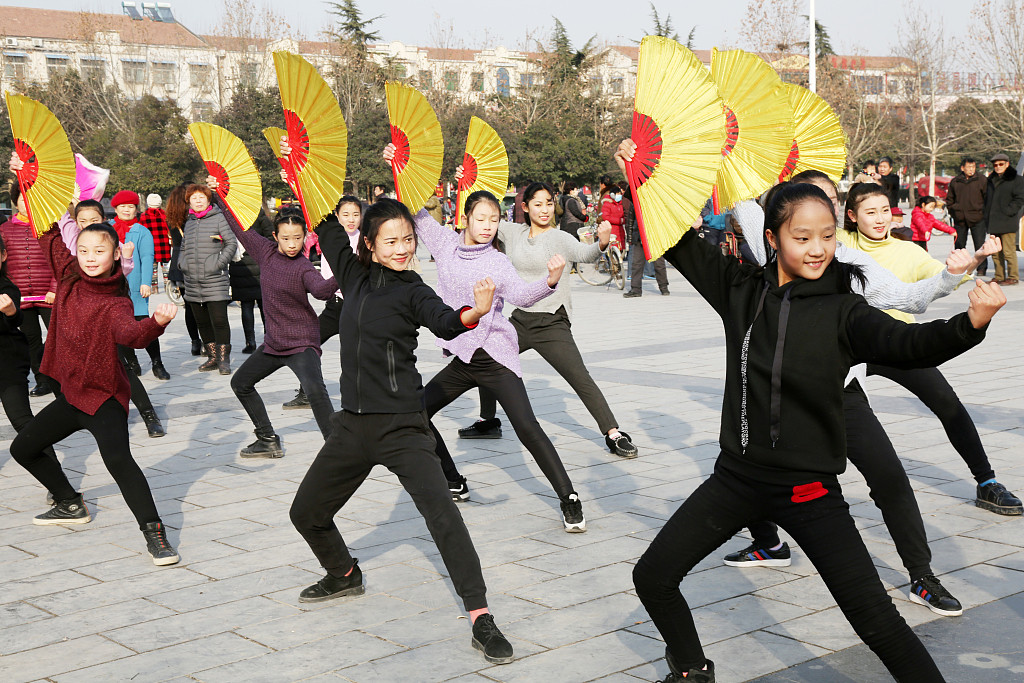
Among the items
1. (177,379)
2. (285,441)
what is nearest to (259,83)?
(177,379)

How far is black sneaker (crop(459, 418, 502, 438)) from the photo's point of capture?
24.9ft

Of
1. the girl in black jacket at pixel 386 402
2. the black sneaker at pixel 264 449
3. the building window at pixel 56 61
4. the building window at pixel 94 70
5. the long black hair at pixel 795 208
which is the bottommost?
the black sneaker at pixel 264 449

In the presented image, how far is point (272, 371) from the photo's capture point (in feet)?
22.6

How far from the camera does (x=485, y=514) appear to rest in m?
5.68

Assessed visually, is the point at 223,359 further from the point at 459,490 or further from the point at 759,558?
the point at 759,558

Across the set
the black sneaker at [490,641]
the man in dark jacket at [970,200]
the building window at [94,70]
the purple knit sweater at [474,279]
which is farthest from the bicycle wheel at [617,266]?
the building window at [94,70]

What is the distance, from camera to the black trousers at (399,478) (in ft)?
13.0

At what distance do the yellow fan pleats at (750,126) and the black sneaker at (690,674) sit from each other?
1491 mm

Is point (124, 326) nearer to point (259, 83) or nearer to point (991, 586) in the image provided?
point (991, 586)

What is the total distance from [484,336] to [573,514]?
1.04 m

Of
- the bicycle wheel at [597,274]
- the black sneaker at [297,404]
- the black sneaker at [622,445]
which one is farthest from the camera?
the bicycle wheel at [597,274]

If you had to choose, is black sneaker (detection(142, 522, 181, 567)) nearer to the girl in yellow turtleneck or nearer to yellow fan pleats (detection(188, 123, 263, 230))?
yellow fan pleats (detection(188, 123, 263, 230))

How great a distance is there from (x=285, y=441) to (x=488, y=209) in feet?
9.14

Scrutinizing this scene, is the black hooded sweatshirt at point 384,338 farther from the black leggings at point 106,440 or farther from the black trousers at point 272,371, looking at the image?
the black trousers at point 272,371
